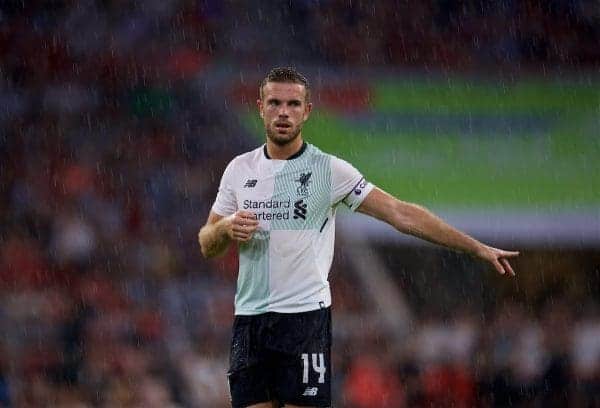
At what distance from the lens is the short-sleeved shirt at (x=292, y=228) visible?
16.3 feet

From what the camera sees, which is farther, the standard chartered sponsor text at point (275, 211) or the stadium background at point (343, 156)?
the stadium background at point (343, 156)

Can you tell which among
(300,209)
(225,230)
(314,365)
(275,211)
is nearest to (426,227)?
(300,209)

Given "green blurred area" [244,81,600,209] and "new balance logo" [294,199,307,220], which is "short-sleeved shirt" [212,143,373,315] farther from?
"green blurred area" [244,81,600,209]

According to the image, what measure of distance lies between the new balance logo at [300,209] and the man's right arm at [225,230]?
18 centimetres

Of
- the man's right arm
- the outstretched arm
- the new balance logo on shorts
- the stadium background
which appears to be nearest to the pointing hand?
the man's right arm

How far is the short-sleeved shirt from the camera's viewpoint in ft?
16.3

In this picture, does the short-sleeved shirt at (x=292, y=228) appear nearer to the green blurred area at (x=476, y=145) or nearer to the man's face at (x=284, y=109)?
the man's face at (x=284, y=109)

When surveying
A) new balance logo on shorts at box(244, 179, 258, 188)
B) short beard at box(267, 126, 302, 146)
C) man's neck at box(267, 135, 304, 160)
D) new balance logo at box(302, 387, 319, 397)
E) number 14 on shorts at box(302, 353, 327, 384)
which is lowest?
new balance logo at box(302, 387, 319, 397)

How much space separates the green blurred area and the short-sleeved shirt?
5221 mm

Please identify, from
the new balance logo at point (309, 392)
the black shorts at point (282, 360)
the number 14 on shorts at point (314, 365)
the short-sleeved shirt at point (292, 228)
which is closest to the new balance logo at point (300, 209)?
the short-sleeved shirt at point (292, 228)

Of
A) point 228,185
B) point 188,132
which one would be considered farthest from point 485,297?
point 228,185

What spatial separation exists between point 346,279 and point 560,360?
215 centimetres

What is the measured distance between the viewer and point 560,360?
9859 millimetres

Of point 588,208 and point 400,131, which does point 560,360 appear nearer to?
point 588,208
